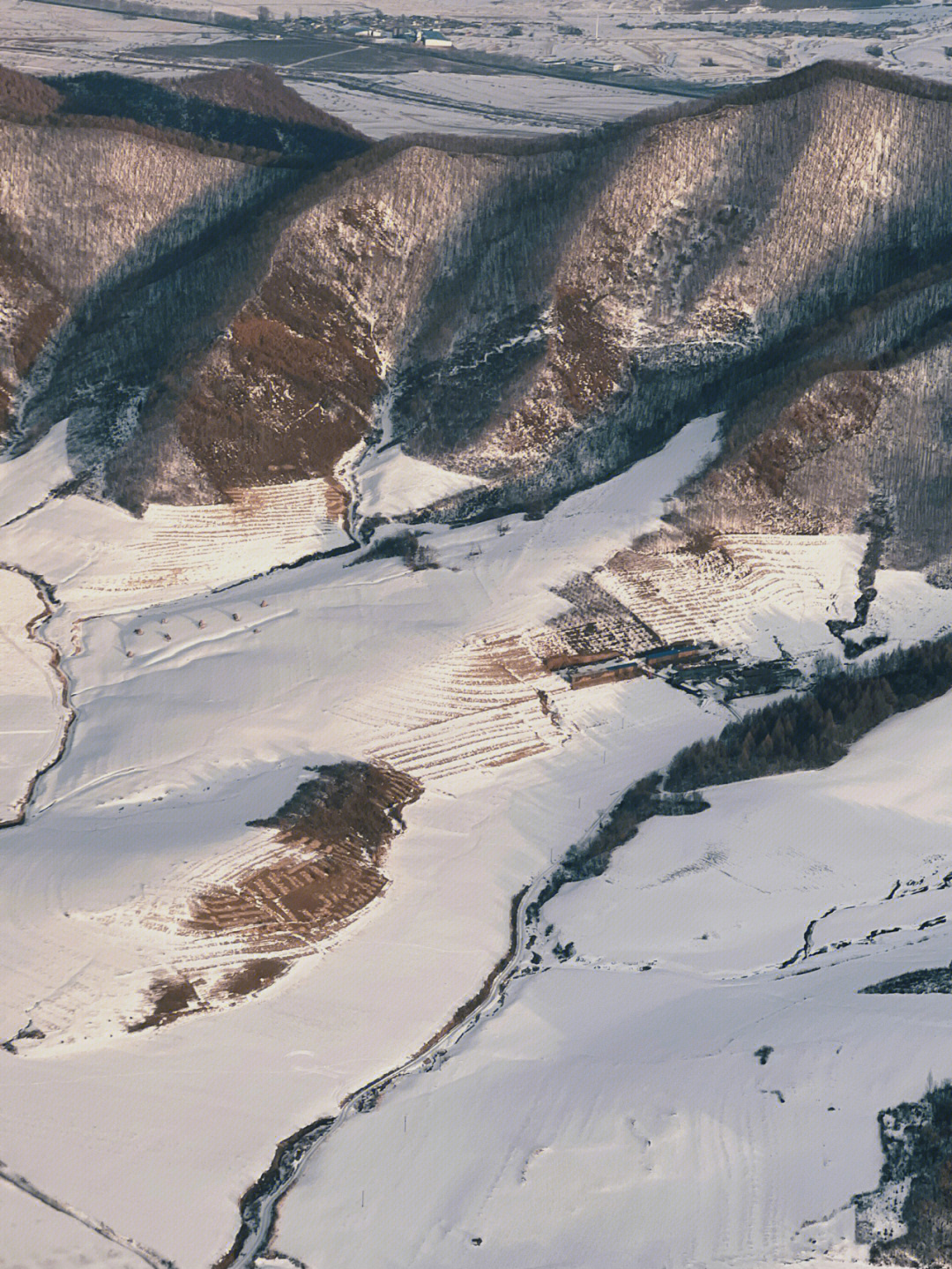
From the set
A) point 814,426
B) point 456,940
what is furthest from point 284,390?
point 456,940

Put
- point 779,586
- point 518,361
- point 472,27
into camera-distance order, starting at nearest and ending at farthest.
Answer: point 779,586 < point 518,361 < point 472,27

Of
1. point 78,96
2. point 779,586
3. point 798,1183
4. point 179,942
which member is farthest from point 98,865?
point 78,96

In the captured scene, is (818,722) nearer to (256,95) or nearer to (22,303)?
(22,303)

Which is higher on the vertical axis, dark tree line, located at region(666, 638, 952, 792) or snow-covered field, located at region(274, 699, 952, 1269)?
dark tree line, located at region(666, 638, 952, 792)

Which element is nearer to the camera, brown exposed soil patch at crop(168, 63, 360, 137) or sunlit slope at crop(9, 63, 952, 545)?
sunlit slope at crop(9, 63, 952, 545)

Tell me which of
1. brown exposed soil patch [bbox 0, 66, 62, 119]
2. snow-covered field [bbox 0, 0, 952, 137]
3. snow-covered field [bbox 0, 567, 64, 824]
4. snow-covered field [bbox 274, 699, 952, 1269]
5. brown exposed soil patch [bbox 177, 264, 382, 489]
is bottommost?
snow-covered field [bbox 274, 699, 952, 1269]

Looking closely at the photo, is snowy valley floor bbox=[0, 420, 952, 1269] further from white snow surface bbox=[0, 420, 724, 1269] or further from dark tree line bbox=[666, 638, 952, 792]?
A: dark tree line bbox=[666, 638, 952, 792]

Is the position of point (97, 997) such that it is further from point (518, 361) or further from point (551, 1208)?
point (518, 361)

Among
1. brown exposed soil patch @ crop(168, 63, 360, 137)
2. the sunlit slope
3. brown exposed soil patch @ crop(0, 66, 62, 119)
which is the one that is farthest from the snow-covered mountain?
brown exposed soil patch @ crop(168, 63, 360, 137)
